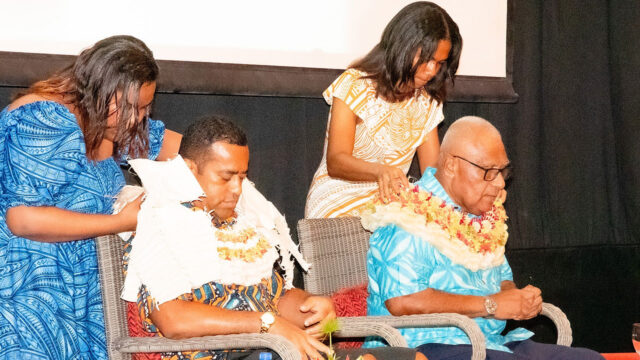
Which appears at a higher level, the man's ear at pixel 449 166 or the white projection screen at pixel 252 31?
the white projection screen at pixel 252 31

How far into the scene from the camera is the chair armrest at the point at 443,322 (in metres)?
2.57

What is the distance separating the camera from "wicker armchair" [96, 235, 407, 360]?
7.62 feet

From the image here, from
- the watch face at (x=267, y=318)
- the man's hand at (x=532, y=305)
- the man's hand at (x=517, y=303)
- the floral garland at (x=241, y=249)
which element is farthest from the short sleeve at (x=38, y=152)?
the man's hand at (x=532, y=305)

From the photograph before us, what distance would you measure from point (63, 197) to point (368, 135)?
57.2 inches

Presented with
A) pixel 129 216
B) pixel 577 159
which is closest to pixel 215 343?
pixel 129 216

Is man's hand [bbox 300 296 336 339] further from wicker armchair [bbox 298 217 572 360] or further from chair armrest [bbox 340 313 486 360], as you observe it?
wicker armchair [bbox 298 217 572 360]

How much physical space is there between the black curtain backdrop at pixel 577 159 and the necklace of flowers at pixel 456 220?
5.31 ft

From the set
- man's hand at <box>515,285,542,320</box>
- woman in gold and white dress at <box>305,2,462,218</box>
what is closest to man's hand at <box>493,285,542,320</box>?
man's hand at <box>515,285,542,320</box>

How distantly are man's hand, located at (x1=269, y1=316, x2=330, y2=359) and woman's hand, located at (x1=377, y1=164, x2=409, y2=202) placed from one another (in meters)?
0.74

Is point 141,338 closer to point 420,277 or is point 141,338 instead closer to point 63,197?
point 63,197

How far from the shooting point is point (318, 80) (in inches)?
163

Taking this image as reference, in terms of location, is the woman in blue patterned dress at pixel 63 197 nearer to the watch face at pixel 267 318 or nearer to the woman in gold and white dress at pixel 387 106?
the watch face at pixel 267 318

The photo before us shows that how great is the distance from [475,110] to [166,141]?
2179 mm

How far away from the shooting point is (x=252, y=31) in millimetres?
4035
